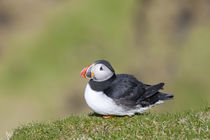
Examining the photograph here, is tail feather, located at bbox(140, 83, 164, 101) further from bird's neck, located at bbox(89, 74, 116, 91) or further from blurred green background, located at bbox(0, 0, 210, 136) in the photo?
blurred green background, located at bbox(0, 0, 210, 136)

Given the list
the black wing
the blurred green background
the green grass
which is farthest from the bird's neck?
the blurred green background

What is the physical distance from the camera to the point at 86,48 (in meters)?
62.4

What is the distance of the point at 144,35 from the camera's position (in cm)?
7156

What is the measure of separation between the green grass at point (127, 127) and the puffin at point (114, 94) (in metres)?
0.31

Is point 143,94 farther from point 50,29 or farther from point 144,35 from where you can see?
point 144,35

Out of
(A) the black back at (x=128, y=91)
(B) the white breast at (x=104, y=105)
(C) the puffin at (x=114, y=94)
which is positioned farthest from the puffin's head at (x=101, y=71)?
(B) the white breast at (x=104, y=105)

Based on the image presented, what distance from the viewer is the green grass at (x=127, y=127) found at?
857cm

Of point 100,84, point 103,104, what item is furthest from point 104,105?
point 100,84

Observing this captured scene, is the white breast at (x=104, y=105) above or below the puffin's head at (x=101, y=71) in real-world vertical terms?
below

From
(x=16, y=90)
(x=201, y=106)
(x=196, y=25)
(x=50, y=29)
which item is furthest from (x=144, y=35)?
(x=201, y=106)

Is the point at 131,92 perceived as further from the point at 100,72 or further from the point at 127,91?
the point at 100,72

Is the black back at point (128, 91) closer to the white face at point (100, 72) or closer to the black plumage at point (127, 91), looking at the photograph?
the black plumage at point (127, 91)

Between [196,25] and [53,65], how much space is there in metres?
28.6

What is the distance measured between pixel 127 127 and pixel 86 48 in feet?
176
